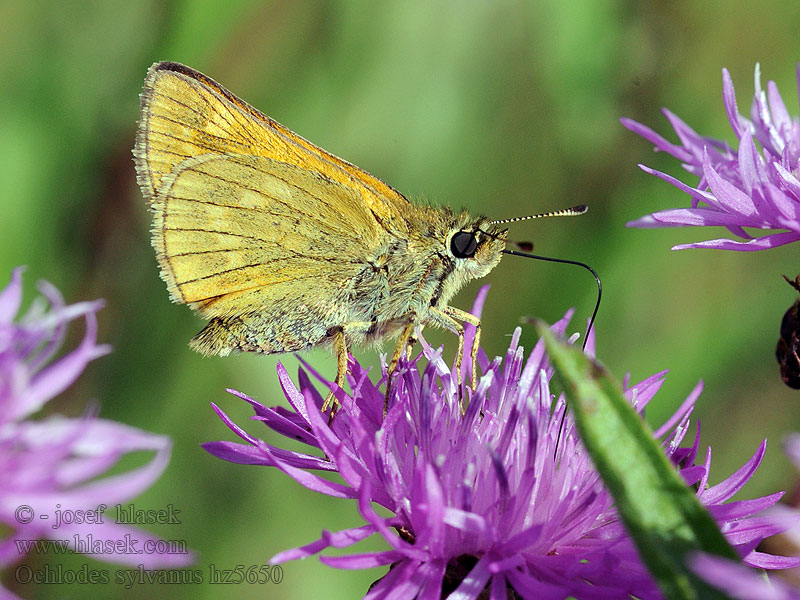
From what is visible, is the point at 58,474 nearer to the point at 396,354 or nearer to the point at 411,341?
the point at 396,354

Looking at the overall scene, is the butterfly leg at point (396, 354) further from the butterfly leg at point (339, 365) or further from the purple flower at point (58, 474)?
the purple flower at point (58, 474)

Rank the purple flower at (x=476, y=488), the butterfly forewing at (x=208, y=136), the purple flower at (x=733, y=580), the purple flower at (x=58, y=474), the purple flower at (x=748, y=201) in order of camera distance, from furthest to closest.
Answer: the butterfly forewing at (x=208, y=136)
the purple flower at (x=748, y=201)
the purple flower at (x=476, y=488)
the purple flower at (x=58, y=474)
the purple flower at (x=733, y=580)

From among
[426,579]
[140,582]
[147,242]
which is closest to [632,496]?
[426,579]

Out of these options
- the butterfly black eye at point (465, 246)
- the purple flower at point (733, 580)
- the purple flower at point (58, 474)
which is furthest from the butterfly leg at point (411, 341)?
the purple flower at point (733, 580)

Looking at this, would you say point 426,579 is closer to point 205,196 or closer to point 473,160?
point 205,196

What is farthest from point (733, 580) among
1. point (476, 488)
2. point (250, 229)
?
point (250, 229)

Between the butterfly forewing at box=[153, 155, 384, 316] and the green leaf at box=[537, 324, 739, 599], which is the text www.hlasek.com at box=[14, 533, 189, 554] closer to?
the green leaf at box=[537, 324, 739, 599]
